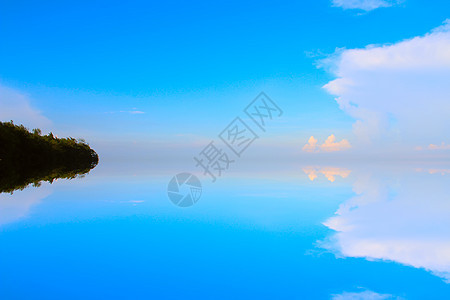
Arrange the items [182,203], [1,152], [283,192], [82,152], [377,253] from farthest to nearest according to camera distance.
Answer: [82,152]
[1,152]
[283,192]
[182,203]
[377,253]

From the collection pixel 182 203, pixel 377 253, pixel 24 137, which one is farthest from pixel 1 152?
pixel 377 253

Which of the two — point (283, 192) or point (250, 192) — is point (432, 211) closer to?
point (283, 192)

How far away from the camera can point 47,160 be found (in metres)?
72.7

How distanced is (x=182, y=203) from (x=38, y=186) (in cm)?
1826

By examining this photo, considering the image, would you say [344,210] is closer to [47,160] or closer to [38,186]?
[38,186]

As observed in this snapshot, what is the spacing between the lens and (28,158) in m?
63.4

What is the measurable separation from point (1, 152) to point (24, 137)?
9.05 meters

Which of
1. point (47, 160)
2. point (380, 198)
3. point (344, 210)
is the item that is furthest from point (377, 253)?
point (47, 160)

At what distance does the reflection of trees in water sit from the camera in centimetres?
4253

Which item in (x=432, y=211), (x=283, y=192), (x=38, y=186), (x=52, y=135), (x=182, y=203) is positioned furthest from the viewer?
(x=52, y=135)

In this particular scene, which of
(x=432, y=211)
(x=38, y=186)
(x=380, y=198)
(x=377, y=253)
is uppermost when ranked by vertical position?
(x=380, y=198)

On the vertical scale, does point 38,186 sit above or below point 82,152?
below

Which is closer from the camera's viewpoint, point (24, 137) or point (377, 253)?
point (377, 253)

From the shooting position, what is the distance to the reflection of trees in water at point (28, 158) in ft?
140
